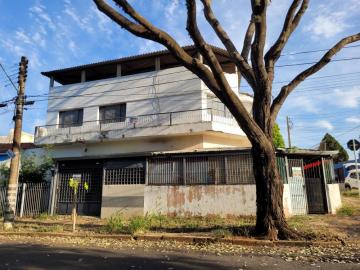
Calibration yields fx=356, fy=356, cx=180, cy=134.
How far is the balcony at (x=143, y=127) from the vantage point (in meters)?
20.0

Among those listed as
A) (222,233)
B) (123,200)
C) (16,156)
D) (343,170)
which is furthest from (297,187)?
(343,170)

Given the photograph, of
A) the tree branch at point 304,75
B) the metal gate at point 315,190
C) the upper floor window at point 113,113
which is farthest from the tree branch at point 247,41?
the upper floor window at point 113,113

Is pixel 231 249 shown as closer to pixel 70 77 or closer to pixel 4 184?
pixel 4 184

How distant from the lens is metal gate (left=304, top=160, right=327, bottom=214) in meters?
15.9

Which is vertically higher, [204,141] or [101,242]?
[204,141]

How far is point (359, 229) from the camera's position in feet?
37.4

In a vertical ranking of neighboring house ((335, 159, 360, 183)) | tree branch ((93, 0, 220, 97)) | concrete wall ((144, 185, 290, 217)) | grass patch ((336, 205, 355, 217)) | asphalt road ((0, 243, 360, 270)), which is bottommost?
asphalt road ((0, 243, 360, 270))

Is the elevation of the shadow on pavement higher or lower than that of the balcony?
lower

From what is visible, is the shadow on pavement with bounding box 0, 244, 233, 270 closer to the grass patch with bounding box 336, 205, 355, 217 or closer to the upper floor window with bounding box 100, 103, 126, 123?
the grass patch with bounding box 336, 205, 355, 217

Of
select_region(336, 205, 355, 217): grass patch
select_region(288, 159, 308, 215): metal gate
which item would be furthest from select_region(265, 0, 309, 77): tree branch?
select_region(336, 205, 355, 217): grass patch

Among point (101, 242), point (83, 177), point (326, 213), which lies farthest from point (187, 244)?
point (83, 177)

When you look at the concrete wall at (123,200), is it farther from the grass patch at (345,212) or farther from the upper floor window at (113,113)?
the grass patch at (345,212)

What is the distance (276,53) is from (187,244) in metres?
5.95

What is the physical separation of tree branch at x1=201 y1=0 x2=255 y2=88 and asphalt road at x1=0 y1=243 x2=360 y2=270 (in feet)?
16.5
